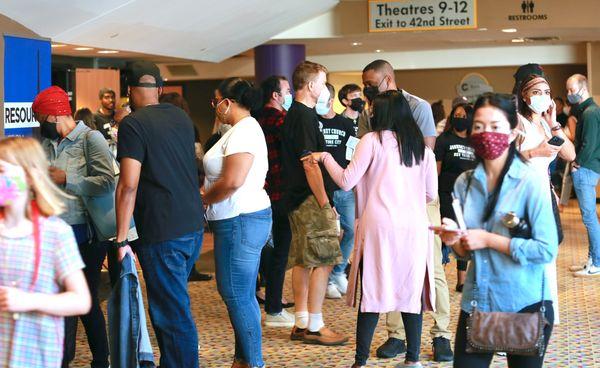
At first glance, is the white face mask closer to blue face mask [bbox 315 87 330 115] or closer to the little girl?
blue face mask [bbox 315 87 330 115]

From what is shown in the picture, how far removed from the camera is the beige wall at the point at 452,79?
58.2ft

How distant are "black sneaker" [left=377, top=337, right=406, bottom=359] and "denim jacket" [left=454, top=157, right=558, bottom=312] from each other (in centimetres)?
235

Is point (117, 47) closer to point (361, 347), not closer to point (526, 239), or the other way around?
point (361, 347)

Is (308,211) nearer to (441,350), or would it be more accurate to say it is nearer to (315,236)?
(315,236)

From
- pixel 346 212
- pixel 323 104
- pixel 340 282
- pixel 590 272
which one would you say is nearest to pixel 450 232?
pixel 323 104

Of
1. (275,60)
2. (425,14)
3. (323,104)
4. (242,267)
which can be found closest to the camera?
(242,267)

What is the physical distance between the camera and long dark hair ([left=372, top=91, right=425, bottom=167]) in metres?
4.76

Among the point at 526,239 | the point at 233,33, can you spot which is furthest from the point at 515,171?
the point at 233,33

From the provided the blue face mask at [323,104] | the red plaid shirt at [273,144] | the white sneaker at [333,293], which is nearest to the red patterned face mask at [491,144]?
the red plaid shirt at [273,144]

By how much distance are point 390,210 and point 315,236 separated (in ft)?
3.97

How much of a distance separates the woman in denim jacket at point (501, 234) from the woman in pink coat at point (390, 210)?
141 cm

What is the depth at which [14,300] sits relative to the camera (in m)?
2.68

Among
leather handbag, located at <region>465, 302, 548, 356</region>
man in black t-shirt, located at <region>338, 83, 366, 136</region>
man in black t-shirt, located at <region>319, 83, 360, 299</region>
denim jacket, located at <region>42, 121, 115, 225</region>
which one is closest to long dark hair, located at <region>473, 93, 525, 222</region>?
leather handbag, located at <region>465, 302, 548, 356</region>

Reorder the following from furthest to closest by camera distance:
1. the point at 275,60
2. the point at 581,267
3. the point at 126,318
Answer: the point at 275,60 → the point at 581,267 → the point at 126,318
